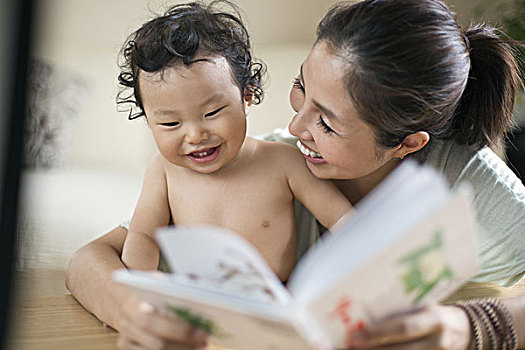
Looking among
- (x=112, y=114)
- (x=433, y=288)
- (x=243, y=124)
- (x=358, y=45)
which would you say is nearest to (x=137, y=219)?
(x=243, y=124)

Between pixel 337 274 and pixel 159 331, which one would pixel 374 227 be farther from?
pixel 159 331

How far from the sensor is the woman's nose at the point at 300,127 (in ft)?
3.11

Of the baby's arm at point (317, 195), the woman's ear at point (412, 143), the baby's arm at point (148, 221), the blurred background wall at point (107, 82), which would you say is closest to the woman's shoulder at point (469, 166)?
the woman's ear at point (412, 143)

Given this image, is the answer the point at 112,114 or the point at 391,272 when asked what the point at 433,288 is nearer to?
the point at 391,272

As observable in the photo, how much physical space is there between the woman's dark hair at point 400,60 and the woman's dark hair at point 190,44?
0.14m

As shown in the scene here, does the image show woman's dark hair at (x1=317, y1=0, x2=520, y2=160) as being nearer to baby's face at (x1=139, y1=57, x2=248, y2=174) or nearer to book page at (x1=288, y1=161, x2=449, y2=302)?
baby's face at (x1=139, y1=57, x2=248, y2=174)

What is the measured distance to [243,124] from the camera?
1.00 m

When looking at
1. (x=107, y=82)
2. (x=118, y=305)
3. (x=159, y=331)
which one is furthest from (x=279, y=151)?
(x=107, y=82)

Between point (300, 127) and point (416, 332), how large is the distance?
0.44 metres

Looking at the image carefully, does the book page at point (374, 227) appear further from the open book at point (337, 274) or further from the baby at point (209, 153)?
the baby at point (209, 153)

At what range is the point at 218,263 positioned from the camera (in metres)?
0.55

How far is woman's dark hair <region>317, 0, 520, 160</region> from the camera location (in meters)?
0.89

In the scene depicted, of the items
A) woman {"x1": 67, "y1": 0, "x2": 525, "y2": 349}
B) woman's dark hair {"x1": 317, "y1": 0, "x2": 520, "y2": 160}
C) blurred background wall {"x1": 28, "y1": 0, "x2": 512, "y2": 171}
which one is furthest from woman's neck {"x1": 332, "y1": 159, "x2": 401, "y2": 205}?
blurred background wall {"x1": 28, "y1": 0, "x2": 512, "y2": 171}

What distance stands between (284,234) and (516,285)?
463 millimetres
